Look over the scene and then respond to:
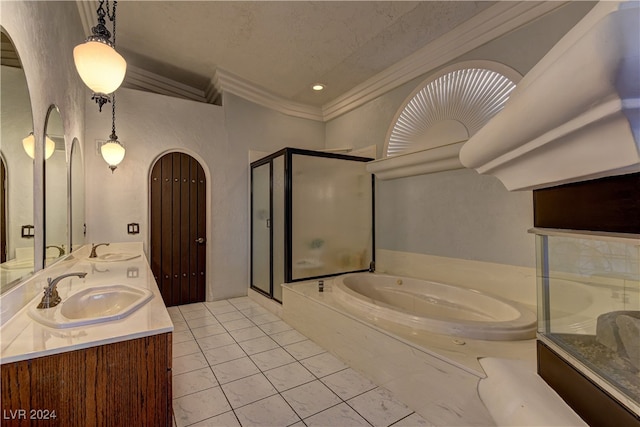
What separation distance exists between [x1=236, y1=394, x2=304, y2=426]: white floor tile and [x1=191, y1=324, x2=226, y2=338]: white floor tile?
1.32 metres

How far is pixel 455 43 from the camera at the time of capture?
2.90 metres

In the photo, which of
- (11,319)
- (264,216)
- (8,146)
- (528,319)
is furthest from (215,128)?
(528,319)

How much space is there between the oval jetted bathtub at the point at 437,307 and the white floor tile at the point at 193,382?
4.19 ft

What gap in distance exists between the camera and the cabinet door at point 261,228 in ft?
12.9

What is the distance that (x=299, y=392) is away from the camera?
2.06 metres

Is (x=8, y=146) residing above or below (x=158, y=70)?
below

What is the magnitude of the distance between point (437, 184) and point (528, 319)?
1.61 m

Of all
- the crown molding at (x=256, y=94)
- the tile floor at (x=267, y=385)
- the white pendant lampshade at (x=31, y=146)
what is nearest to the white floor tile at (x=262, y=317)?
the tile floor at (x=267, y=385)

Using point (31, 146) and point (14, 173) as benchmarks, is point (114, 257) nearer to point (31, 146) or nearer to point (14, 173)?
point (31, 146)

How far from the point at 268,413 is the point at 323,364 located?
0.69 m

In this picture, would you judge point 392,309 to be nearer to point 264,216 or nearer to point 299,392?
point 299,392

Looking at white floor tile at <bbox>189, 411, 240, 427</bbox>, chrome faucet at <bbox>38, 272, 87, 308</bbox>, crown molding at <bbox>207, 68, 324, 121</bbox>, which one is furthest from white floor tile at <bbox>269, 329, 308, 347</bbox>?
crown molding at <bbox>207, 68, 324, 121</bbox>

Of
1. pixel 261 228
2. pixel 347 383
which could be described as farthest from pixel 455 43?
pixel 347 383

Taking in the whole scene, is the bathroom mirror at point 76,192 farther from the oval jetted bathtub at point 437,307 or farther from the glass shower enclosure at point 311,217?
the oval jetted bathtub at point 437,307
